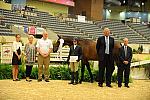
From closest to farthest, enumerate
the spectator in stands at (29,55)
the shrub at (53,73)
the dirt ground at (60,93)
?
the dirt ground at (60,93) → the spectator in stands at (29,55) → the shrub at (53,73)

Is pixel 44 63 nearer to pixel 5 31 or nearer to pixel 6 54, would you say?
pixel 6 54

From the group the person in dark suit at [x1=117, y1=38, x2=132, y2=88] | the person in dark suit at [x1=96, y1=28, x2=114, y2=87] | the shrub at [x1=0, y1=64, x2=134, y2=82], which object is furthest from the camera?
the shrub at [x1=0, y1=64, x2=134, y2=82]

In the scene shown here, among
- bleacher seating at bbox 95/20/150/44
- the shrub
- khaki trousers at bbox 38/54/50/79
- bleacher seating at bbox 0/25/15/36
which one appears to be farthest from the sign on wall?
bleacher seating at bbox 95/20/150/44

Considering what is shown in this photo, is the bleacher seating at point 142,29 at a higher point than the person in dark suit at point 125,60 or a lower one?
higher

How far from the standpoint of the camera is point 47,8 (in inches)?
1689

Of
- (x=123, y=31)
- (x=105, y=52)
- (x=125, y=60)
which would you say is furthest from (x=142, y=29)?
(x=105, y=52)

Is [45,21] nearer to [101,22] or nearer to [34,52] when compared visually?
[101,22]

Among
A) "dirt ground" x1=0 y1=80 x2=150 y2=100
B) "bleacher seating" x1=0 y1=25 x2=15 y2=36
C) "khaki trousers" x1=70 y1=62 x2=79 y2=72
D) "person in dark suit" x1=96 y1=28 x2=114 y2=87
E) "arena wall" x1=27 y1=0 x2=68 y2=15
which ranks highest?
"arena wall" x1=27 y1=0 x2=68 y2=15

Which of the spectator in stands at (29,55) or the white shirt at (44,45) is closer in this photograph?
the white shirt at (44,45)

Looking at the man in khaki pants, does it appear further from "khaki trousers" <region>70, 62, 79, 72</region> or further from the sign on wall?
the sign on wall

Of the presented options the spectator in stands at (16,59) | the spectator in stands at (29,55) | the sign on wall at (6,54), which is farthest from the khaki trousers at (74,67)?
the sign on wall at (6,54)

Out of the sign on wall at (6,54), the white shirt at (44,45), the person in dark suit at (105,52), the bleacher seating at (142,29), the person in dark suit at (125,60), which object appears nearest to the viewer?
the person in dark suit at (105,52)

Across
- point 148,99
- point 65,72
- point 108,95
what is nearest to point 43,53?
point 65,72

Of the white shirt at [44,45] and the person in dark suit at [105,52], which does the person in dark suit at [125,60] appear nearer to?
the person in dark suit at [105,52]
